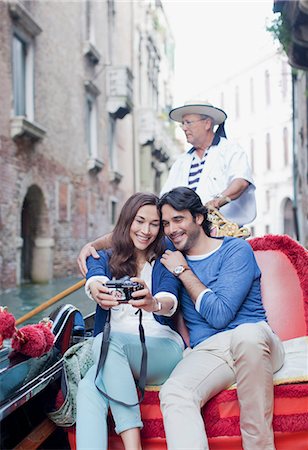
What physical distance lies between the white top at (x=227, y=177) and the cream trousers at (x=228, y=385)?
95 centimetres

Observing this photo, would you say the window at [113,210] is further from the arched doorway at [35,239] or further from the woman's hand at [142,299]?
the woman's hand at [142,299]

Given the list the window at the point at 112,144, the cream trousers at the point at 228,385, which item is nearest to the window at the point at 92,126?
the window at the point at 112,144

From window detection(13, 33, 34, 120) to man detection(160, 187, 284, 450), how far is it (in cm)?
600

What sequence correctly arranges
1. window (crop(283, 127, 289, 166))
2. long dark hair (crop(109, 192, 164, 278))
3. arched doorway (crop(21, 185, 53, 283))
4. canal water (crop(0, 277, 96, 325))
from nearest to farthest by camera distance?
long dark hair (crop(109, 192, 164, 278))
canal water (crop(0, 277, 96, 325))
arched doorway (crop(21, 185, 53, 283))
window (crop(283, 127, 289, 166))

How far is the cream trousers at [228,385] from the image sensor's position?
1.56 meters

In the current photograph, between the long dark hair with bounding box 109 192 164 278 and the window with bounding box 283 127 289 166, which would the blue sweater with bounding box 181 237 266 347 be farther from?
the window with bounding box 283 127 289 166

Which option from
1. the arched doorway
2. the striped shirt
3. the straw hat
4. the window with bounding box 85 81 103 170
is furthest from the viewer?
the window with bounding box 85 81 103 170

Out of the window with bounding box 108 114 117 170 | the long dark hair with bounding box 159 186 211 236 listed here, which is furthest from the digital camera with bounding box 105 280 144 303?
the window with bounding box 108 114 117 170

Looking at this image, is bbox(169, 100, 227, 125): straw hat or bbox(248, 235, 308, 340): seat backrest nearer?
bbox(248, 235, 308, 340): seat backrest

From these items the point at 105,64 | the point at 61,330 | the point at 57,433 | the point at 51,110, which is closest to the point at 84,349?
the point at 61,330

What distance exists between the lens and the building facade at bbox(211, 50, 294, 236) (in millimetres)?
22203

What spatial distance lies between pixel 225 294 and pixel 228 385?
282 mm

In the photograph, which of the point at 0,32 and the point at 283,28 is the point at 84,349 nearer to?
the point at 283,28

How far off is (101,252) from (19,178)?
561cm
